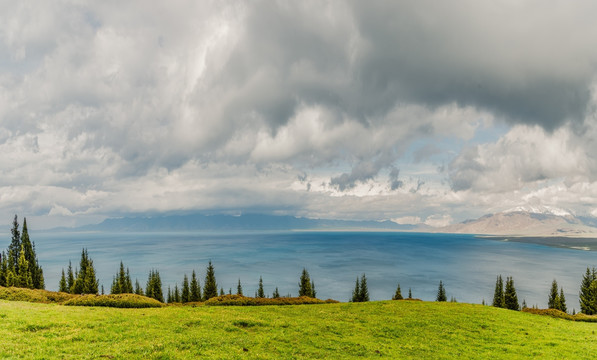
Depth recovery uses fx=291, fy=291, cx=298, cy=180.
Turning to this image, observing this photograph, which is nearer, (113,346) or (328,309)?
(113,346)

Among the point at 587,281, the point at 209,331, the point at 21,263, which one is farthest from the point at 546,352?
the point at 21,263

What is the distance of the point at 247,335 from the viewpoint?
75.3 ft

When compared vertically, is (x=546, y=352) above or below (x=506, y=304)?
above

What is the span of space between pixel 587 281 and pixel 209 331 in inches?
4388

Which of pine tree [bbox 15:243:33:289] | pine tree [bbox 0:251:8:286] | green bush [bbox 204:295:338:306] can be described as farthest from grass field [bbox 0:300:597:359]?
pine tree [bbox 0:251:8:286]

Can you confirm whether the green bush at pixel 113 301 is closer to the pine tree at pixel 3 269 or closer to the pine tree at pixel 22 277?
the pine tree at pixel 22 277

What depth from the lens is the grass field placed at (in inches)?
720

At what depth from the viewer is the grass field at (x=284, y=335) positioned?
60.0 feet

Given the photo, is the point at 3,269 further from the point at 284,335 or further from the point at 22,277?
the point at 284,335

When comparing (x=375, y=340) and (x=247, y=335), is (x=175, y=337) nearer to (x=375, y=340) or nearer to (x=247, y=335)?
(x=247, y=335)

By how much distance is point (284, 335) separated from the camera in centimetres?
2355

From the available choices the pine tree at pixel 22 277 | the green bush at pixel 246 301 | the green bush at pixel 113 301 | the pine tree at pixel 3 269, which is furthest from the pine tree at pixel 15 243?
the green bush at pixel 246 301

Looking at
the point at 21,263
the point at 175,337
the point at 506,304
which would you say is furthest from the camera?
the point at 506,304

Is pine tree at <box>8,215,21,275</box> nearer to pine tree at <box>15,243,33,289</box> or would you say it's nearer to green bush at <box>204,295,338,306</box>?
pine tree at <box>15,243,33,289</box>
